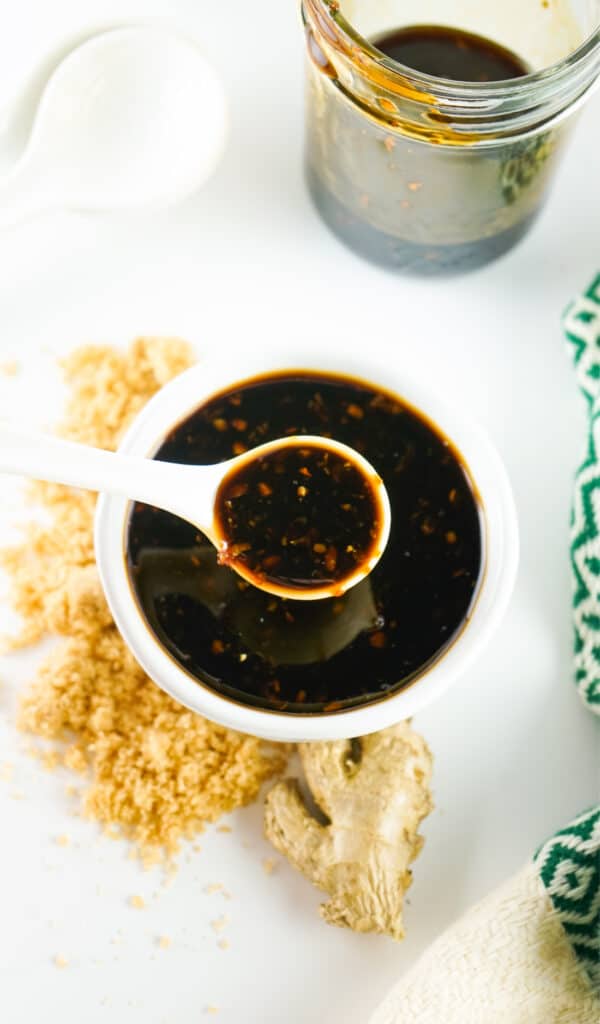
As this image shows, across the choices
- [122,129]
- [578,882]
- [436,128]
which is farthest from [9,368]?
[578,882]

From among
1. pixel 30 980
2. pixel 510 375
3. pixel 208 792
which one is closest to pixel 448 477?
pixel 510 375

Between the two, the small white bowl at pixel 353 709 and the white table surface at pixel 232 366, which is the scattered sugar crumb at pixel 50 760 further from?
the small white bowl at pixel 353 709

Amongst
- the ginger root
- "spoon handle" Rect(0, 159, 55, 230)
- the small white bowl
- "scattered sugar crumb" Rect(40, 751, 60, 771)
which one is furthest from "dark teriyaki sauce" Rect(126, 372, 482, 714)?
"spoon handle" Rect(0, 159, 55, 230)

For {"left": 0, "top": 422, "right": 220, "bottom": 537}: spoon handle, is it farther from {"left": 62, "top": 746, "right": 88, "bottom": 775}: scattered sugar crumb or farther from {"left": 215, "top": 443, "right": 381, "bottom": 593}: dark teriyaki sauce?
{"left": 62, "top": 746, "right": 88, "bottom": 775}: scattered sugar crumb

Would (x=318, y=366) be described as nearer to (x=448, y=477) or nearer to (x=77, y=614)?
(x=448, y=477)

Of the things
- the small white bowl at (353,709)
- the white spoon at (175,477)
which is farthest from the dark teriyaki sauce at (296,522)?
the small white bowl at (353,709)
